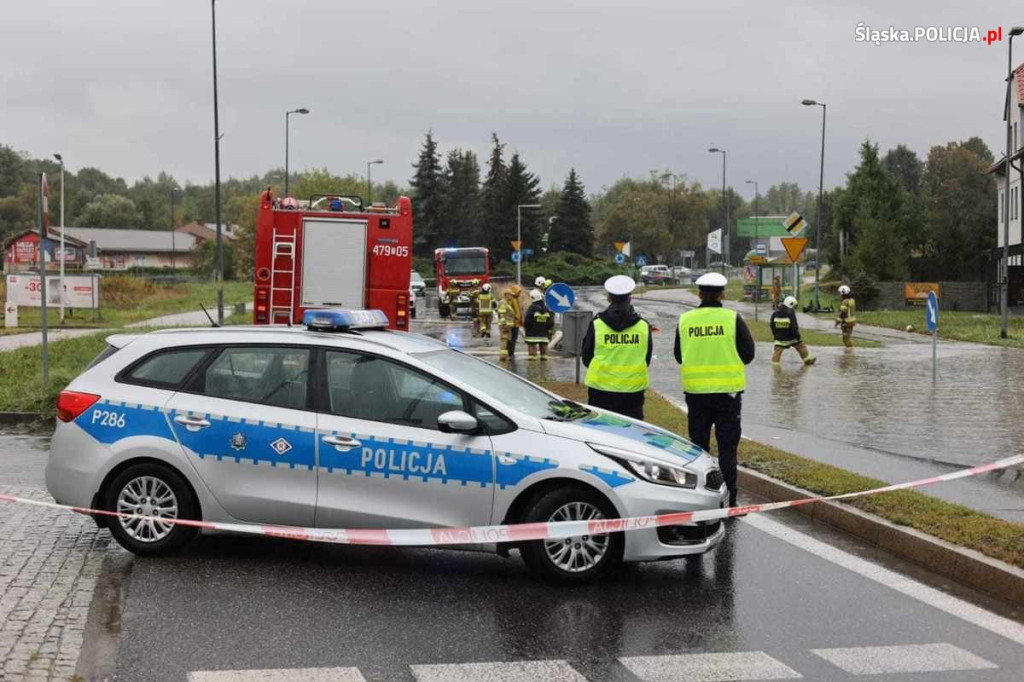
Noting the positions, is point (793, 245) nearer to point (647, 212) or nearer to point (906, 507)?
point (906, 507)

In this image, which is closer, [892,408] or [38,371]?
[892,408]

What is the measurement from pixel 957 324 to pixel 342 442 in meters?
36.8

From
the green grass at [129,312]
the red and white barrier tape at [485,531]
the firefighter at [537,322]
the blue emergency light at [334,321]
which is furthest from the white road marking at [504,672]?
the green grass at [129,312]

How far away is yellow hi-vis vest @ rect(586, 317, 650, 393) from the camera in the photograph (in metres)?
9.32

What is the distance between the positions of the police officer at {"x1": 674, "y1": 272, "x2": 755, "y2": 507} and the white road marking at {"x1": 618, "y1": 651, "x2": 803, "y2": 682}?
3176mm

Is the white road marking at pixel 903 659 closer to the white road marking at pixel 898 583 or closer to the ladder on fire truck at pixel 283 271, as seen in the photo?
the white road marking at pixel 898 583

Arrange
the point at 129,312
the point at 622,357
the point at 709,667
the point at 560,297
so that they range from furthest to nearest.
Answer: the point at 129,312 < the point at 560,297 < the point at 622,357 < the point at 709,667

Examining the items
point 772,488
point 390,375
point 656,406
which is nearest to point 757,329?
point 656,406

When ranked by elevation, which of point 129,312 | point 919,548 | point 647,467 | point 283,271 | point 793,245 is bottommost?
point 919,548

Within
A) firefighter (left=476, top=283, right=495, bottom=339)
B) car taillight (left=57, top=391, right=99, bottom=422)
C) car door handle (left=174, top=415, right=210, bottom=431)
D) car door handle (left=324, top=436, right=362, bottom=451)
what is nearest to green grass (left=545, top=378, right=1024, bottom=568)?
car door handle (left=324, top=436, right=362, bottom=451)

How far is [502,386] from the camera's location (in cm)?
768

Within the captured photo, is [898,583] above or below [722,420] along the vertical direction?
below

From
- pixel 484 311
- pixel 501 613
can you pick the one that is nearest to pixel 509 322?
pixel 484 311

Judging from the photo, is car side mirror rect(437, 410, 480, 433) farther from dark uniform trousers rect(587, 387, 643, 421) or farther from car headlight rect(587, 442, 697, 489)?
dark uniform trousers rect(587, 387, 643, 421)
